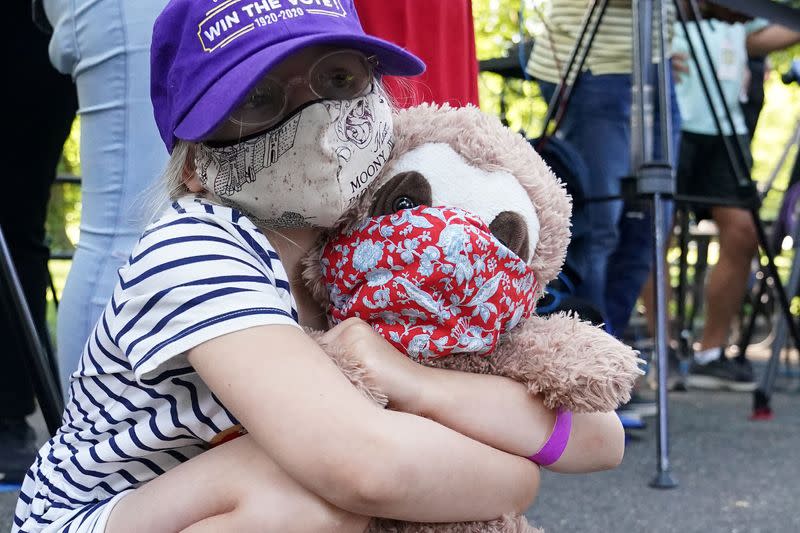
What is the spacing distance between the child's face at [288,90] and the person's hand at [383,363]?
0.24 meters

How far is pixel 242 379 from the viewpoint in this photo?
0.97 metres

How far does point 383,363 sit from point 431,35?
66 centimetres

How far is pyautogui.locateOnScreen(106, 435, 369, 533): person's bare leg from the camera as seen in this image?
1016 millimetres

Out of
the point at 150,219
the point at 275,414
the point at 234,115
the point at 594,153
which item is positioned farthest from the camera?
the point at 594,153

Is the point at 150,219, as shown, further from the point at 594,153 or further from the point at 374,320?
the point at 594,153

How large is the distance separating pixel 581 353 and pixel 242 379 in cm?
39

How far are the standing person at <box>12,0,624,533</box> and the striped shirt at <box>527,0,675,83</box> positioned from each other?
198 cm

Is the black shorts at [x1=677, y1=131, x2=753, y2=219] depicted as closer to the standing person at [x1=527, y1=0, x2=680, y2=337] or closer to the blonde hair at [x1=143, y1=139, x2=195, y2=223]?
the standing person at [x1=527, y1=0, x2=680, y2=337]

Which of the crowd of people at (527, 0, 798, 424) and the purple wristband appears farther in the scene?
the crowd of people at (527, 0, 798, 424)

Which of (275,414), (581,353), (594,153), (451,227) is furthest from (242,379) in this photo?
(594,153)

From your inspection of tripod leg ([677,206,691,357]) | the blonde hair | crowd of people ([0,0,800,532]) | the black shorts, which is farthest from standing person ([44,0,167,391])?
tripod leg ([677,206,691,357])

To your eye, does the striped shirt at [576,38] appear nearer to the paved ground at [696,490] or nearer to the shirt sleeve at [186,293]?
the paved ground at [696,490]

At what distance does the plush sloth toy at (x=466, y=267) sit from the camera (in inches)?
41.6

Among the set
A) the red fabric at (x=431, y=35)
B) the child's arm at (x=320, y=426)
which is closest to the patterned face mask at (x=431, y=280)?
the child's arm at (x=320, y=426)
